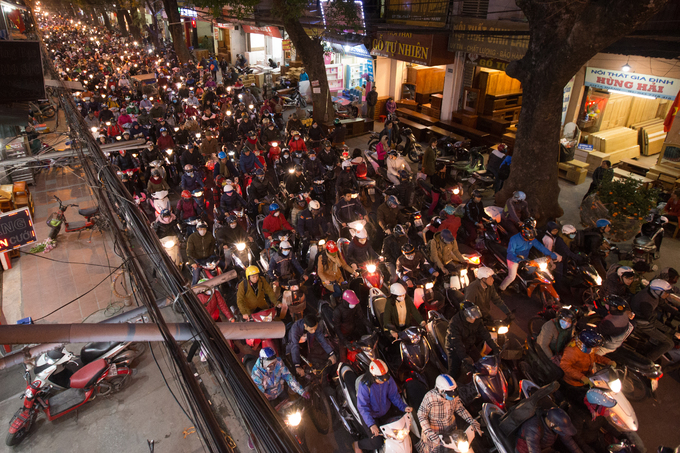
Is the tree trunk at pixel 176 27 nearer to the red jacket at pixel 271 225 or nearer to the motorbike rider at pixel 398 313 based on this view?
the red jacket at pixel 271 225

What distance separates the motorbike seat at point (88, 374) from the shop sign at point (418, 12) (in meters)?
18.0

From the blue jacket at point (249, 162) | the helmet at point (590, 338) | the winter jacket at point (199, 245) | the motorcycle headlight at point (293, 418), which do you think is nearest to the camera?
the motorcycle headlight at point (293, 418)

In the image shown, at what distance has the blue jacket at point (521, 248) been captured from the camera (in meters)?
8.39

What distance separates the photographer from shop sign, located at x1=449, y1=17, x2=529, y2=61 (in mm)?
14188

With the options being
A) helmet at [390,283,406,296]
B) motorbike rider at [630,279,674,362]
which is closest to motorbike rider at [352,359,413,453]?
helmet at [390,283,406,296]

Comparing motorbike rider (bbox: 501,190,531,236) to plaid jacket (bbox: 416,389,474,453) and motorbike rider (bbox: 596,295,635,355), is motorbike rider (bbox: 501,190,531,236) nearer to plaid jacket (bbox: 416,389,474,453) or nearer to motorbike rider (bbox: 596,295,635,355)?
motorbike rider (bbox: 596,295,635,355)

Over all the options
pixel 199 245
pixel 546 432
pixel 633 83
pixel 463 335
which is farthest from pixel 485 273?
pixel 633 83

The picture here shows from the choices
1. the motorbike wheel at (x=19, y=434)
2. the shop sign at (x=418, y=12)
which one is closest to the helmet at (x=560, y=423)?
the motorbike wheel at (x=19, y=434)

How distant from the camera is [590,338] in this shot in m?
5.90

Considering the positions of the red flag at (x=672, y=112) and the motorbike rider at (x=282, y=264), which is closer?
the motorbike rider at (x=282, y=264)

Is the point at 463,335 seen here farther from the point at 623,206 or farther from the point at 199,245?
the point at 623,206

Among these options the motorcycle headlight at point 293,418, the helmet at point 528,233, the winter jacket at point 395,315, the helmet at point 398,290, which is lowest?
the motorcycle headlight at point 293,418

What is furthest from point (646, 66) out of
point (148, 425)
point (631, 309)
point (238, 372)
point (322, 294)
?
point (148, 425)

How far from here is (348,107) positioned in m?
23.6
